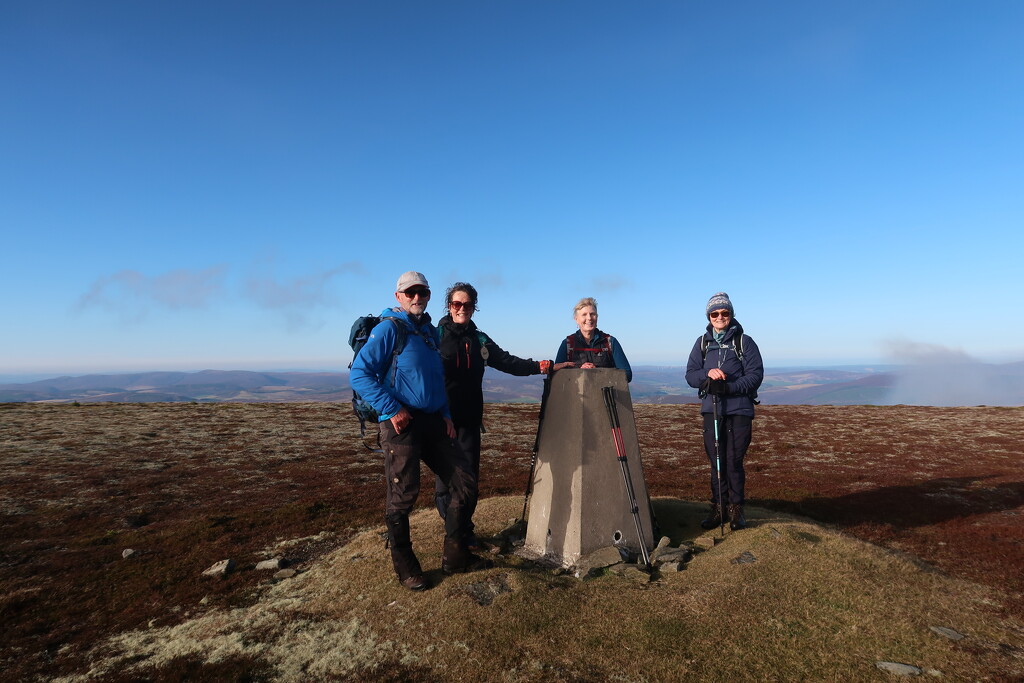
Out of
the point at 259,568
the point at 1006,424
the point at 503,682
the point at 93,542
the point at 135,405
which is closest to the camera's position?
the point at 503,682

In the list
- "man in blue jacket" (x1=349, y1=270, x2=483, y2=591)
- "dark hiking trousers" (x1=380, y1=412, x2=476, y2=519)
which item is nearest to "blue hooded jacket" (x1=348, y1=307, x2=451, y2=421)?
"man in blue jacket" (x1=349, y1=270, x2=483, y2=591)

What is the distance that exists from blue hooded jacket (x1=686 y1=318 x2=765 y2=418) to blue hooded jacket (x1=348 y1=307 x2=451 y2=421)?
410cm

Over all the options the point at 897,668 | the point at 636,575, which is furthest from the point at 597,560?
the point at 897,668

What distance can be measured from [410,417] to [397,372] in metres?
0.57

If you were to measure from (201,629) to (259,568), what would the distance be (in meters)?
2.19

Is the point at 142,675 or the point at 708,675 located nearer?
the point at 708,675

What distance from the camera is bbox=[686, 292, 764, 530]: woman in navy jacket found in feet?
26.4

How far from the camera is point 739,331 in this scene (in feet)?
27.4

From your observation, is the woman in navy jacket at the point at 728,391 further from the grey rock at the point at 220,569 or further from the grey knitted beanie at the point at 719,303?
the grey rock at the point at 220,569

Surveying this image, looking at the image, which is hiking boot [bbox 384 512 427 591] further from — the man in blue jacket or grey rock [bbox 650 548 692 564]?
grey rock [bbox 650 548 692 564]

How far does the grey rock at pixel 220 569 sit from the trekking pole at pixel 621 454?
20.5 ft

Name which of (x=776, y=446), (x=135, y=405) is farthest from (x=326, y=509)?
(x=135, y=405)

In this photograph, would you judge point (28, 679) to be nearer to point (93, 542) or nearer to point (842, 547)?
point (93, 542)

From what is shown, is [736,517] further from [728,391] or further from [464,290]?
[464,290]
